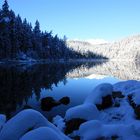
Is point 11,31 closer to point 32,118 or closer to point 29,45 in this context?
point 29,45

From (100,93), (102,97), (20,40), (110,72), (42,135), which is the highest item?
(20,40)

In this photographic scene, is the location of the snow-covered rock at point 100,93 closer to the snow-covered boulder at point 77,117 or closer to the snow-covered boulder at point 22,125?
the snow-covered boulder at point 77,117

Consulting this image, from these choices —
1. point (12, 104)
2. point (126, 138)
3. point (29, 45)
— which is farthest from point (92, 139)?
point (29, 45)

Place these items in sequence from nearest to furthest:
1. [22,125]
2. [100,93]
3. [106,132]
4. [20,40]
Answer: [22,125], [106,132], [100,93], [20,40]

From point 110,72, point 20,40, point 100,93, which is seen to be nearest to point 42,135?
point 100,93

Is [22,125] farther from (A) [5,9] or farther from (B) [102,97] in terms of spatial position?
(A) [5,9]

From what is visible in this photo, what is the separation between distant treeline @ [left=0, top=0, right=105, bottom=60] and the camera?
7974 cm

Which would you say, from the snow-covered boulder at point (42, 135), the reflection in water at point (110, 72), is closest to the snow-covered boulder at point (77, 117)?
the snow-covered boulder at point (42, 135)

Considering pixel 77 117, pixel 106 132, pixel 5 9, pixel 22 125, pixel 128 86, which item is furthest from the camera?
pixel 5 9

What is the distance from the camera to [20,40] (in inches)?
3674

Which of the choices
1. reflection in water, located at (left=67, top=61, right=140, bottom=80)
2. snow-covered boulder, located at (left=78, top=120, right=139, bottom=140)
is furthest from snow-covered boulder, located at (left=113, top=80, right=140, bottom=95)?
reflection in water, located at (left=67, top=61, right=140, bottom=80)

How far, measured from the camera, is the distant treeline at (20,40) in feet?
262

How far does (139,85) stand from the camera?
18.6m

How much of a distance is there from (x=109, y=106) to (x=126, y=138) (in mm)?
5389
